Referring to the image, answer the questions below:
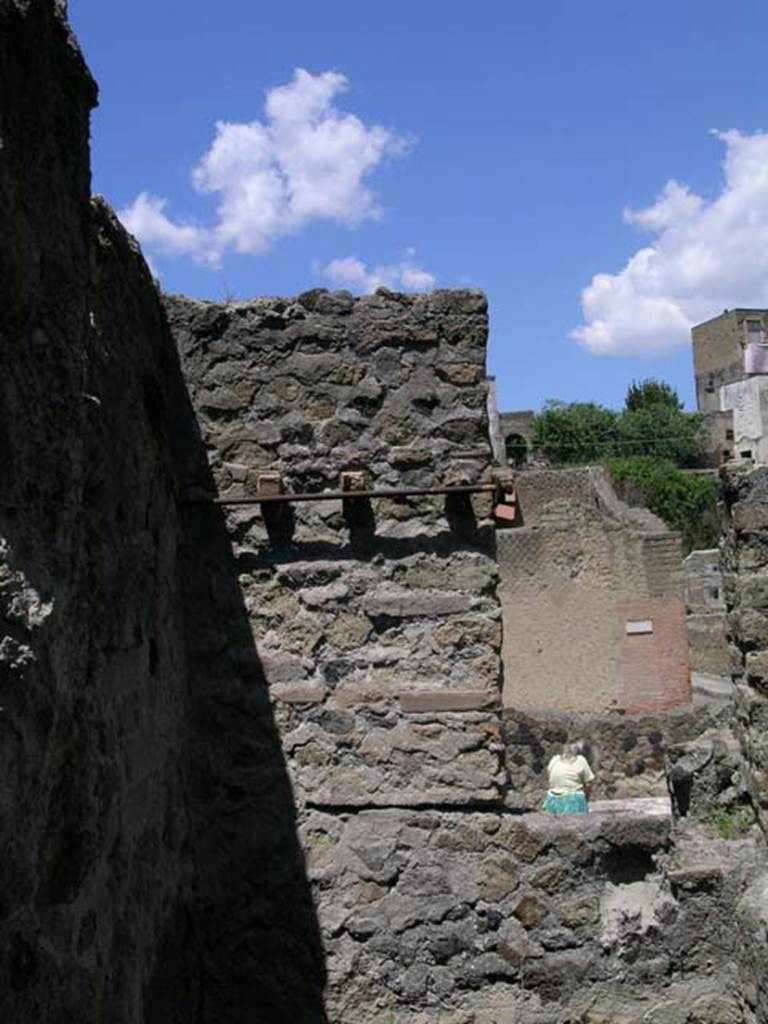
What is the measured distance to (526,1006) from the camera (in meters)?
4.24

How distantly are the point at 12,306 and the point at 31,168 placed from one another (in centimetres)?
35

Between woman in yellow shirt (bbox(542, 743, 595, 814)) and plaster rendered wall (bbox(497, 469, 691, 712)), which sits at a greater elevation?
plaster rendered wall (bbox(497, 469, 691, 712))

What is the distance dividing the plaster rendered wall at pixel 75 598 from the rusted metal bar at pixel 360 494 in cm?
33

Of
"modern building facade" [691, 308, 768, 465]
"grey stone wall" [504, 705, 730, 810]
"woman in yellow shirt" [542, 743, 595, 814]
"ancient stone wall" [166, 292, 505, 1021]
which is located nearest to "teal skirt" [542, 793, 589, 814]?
"woman in yellow shirt" [542, 743, 595, 814]

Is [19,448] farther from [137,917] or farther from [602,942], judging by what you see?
[602,942]

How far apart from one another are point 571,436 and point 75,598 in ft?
153

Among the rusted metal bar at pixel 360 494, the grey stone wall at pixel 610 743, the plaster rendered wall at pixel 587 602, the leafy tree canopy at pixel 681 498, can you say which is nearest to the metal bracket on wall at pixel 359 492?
the rusted metal bar at pixel 360 494

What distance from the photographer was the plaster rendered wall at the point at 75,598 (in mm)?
2213

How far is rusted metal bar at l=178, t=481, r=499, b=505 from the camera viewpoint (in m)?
4.37

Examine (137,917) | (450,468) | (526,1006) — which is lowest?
(526,1006)

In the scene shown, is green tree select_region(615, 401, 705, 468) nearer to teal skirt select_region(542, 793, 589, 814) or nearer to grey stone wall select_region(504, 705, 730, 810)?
grey stone wall select_region(504, 705, 730, 810)

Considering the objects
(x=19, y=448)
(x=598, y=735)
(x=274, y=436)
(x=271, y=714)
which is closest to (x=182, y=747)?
(x=271, y=714)

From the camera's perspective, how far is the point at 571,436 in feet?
159

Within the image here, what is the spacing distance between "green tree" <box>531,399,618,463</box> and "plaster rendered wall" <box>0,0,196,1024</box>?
145 feet
